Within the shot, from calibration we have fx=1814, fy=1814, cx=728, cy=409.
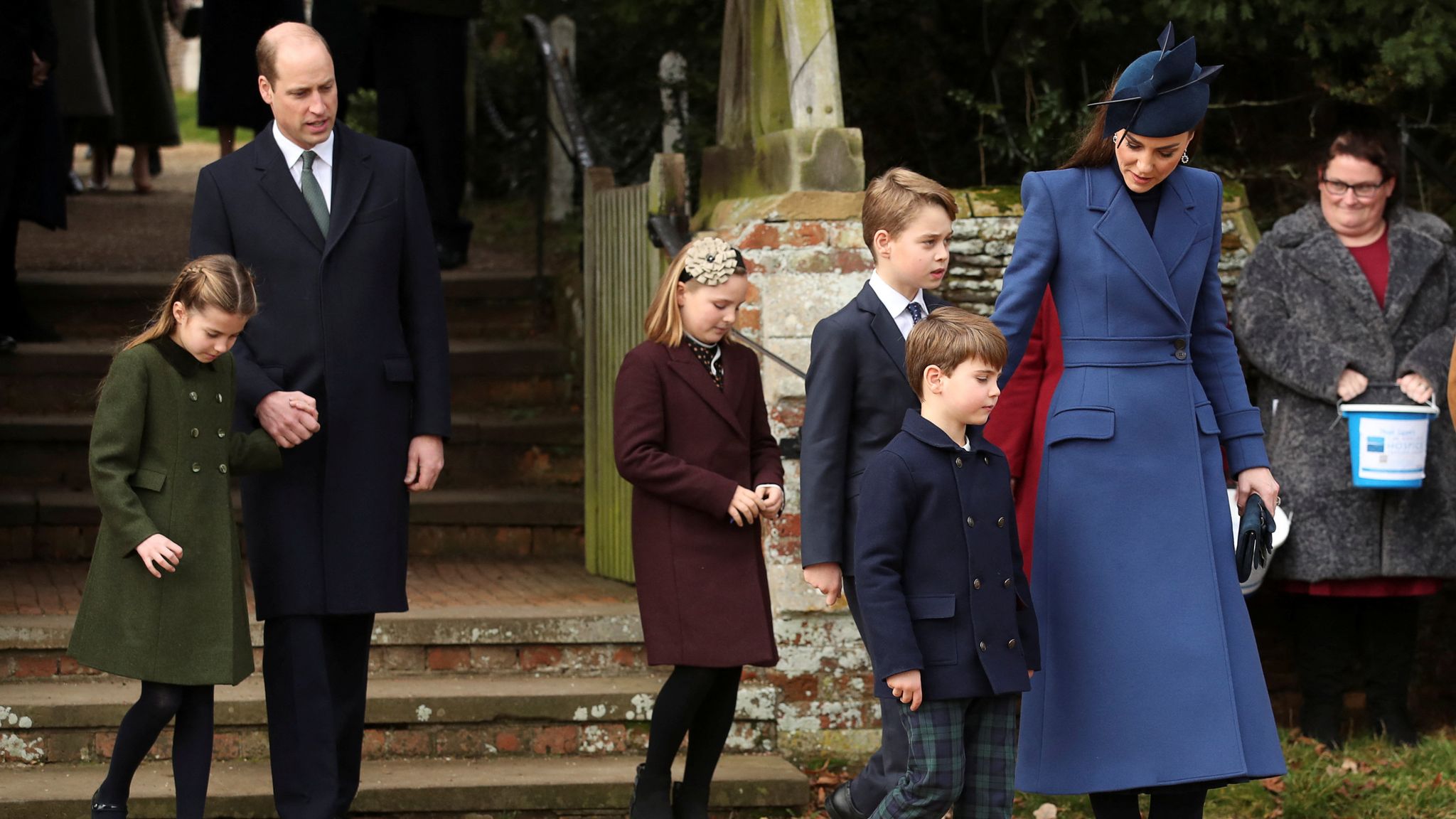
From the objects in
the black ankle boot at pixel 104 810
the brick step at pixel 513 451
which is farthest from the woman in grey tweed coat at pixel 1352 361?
the black ankle boot at pixel 104 810

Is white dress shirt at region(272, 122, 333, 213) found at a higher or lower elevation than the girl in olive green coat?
higher

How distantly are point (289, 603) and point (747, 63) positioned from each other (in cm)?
284

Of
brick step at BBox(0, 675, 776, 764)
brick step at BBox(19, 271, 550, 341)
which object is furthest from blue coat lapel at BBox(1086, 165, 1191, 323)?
brick step at BBox(19, 271, 550, 341)

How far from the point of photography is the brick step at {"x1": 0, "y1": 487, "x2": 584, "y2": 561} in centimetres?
704

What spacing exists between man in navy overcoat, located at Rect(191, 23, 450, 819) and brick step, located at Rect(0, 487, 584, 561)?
2.37m

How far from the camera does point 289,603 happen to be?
15.2 feet

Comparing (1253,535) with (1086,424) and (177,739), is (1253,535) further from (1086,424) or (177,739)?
(177,739)

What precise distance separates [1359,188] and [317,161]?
141 inches

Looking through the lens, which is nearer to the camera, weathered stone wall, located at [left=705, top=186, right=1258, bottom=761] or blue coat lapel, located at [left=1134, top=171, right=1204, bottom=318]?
blue coat lapel, located at [left=1134, top=171, right=1204, bottom=318]

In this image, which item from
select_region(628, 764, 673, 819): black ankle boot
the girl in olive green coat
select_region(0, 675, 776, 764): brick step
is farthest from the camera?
select_region(0, 675, 776, 764): brick step

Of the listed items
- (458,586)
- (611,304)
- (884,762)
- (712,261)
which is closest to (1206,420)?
(884,762)

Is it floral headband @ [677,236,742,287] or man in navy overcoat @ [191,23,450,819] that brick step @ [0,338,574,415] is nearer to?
man in navy overcoat @ [191,23,450,819]

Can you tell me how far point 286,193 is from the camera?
4.71m

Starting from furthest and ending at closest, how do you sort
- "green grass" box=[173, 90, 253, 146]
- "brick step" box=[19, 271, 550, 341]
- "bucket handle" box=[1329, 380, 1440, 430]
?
"green grass" box=[173, 90, 253, 146]
"brick step" box=[19, 271, 550, 341]
"bucket handle" box=[1329, 380, 1440, 430]
